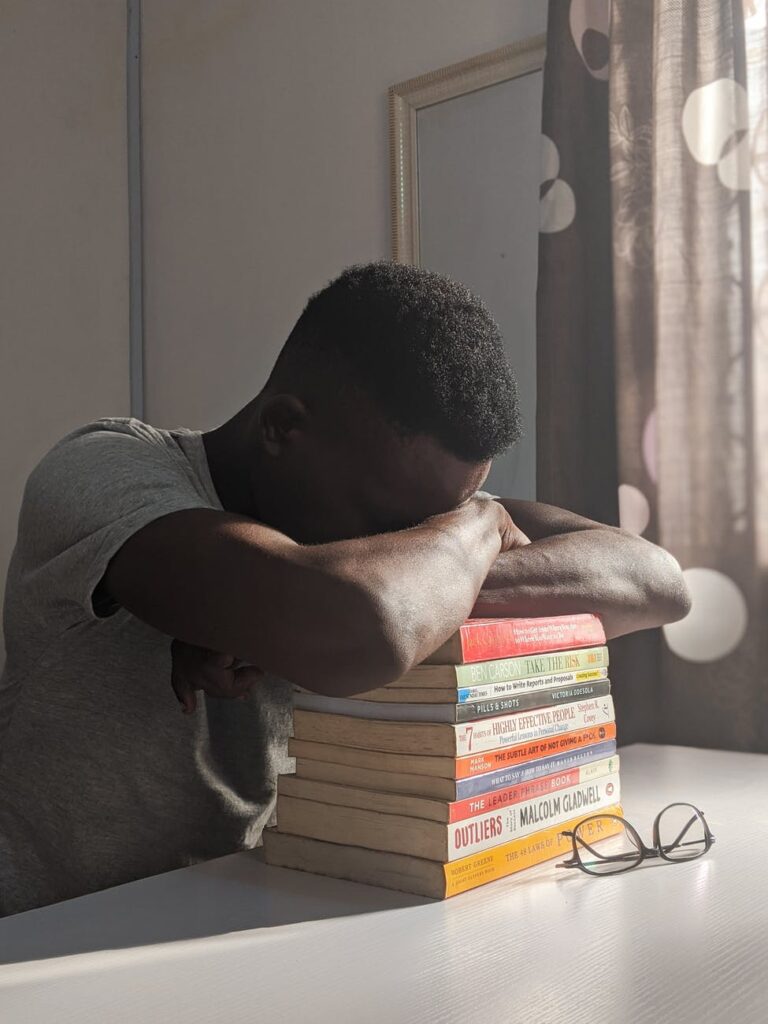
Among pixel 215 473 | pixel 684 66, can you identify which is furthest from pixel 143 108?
pixel 215 473

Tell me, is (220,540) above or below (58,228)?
below

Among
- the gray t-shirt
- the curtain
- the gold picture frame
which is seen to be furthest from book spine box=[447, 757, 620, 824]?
the gold picture frame

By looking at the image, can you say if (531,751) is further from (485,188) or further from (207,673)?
(485,188)

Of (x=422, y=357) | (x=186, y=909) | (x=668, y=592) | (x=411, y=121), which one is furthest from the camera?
(x=411, y=121)

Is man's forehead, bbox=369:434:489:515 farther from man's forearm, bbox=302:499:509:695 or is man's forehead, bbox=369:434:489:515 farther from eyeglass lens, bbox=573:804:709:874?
eyeglass lens, bbox=573:804:709:874

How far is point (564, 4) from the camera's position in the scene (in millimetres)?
1877

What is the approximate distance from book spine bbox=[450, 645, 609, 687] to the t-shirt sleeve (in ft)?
0.94

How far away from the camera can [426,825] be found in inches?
32.0

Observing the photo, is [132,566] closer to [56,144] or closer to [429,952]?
[429,952]

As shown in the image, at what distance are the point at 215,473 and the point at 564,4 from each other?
124 centimetres

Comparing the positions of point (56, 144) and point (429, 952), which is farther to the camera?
point (56, 144)

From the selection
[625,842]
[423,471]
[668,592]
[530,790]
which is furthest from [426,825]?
[668,592]

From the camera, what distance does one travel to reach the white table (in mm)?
585

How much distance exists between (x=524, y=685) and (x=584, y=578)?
0.30 meters
